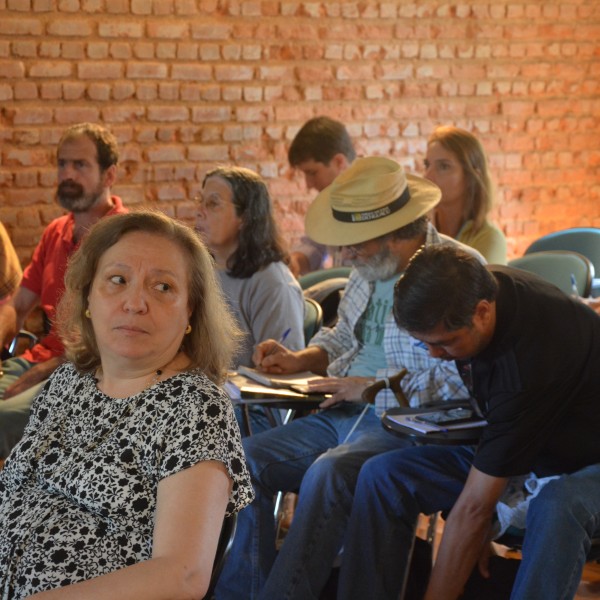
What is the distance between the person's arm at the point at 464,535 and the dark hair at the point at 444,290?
37cm

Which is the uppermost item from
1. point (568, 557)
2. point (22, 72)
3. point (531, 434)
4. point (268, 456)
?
point (22, 72)

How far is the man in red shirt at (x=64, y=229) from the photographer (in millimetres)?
4168

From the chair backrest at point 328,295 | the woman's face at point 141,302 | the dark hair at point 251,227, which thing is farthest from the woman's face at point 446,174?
the woman's face at point 141,302

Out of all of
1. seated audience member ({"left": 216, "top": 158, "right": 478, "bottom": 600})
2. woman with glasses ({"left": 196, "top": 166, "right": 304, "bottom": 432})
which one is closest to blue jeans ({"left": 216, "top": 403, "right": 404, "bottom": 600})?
seated audience member ({"left": 216, "top": 158, "right": 478, "bottom": 600})

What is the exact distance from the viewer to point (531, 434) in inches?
94.7

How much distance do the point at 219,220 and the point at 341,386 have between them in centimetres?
96

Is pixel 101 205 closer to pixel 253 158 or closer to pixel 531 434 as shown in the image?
pixel 253 158

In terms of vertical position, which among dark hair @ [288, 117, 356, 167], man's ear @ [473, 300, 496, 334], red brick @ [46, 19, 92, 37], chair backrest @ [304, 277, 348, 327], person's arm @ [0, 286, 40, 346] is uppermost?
red brick @ [46, 19, 92, 37]

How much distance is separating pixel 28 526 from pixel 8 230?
Result: 330cm

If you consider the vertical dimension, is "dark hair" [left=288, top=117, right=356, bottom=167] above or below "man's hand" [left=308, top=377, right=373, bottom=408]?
above

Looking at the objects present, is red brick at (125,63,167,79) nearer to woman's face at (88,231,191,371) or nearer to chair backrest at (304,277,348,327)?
chair backrest at (304,277,348,327)

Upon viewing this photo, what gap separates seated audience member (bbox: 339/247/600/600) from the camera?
2.35 metres

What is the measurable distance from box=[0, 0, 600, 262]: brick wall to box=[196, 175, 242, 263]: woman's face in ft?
4.97

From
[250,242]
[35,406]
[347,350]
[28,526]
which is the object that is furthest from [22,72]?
[28,526]
